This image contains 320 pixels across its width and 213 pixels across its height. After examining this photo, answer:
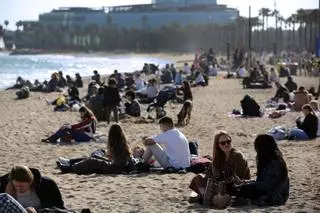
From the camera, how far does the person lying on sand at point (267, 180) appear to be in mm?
7441

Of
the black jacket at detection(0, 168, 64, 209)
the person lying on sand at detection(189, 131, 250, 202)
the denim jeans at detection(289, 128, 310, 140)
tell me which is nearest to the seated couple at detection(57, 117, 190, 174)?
the person lying on sand at detection(189, 131, 250, 202)

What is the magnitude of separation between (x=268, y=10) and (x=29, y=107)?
91.5 metres

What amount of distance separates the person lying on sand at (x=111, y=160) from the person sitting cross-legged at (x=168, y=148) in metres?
0.32

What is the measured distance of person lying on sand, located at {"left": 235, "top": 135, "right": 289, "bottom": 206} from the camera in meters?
7.44

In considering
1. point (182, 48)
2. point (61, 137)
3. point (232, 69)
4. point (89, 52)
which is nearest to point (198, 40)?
point (182, 48)

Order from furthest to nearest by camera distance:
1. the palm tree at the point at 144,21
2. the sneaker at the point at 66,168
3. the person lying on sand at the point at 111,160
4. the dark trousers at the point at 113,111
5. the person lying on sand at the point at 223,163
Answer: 1. the palm tree at the point at 144,21
2. the dark trousers at the point at 113,111
3. the sneaker at the point at 66,168
4. the person lying on sand at the point at 111,160
5. the person lying on sand at the point at 223,163

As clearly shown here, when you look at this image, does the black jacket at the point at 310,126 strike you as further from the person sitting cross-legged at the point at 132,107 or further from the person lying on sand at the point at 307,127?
the person sitting cross-legged at the point at 132,107

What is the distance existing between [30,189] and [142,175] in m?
3.50

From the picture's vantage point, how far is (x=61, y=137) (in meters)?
13.4

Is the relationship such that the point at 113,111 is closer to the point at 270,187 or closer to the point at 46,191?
the point at 270,187

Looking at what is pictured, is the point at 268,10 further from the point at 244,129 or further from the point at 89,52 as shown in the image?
the point at 244,129

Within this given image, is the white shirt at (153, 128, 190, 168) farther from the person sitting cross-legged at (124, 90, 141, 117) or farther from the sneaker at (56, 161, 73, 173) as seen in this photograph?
the person sitting cross-legged at (124, 90, 141, 117)

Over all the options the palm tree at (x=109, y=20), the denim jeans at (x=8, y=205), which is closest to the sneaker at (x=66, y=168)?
the denim jeans at (x=8, y=205)

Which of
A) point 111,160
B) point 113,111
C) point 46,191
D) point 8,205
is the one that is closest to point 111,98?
point 113,111
